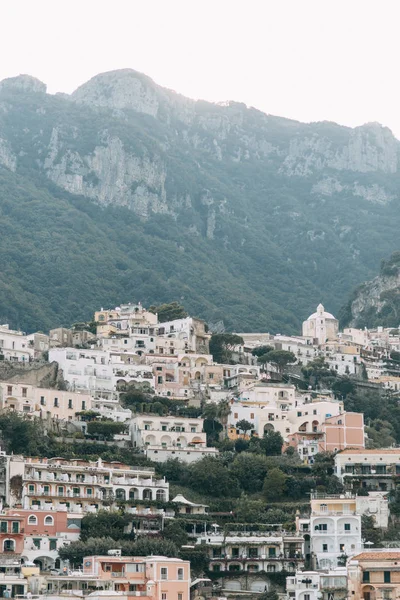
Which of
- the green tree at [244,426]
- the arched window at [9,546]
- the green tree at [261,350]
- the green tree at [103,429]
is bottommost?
the arched window at [9,546]

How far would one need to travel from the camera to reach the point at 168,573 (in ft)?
228

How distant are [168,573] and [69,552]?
5788mm

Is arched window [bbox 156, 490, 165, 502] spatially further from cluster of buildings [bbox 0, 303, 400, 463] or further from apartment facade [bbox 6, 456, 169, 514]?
cluster of buildings [bbox 0, 303, 400, 463]

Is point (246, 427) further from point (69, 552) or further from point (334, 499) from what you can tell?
point (69, 552)

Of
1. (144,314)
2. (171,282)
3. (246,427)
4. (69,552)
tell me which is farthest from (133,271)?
(69,552)

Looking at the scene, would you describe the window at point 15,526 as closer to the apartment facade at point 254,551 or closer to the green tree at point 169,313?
the apartment facade at point 254,551

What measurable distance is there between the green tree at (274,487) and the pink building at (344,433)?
8.75m

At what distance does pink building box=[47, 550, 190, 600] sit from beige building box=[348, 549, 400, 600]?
8126 mm

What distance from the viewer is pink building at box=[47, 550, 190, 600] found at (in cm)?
6812

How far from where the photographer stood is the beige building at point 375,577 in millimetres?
66938

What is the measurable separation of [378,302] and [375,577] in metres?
95.3

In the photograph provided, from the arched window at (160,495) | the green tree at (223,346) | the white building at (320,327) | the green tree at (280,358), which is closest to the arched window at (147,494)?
the arched window at (160,495)

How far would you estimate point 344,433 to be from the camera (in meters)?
94.5

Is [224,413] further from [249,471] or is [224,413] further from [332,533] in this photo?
[332,533]
